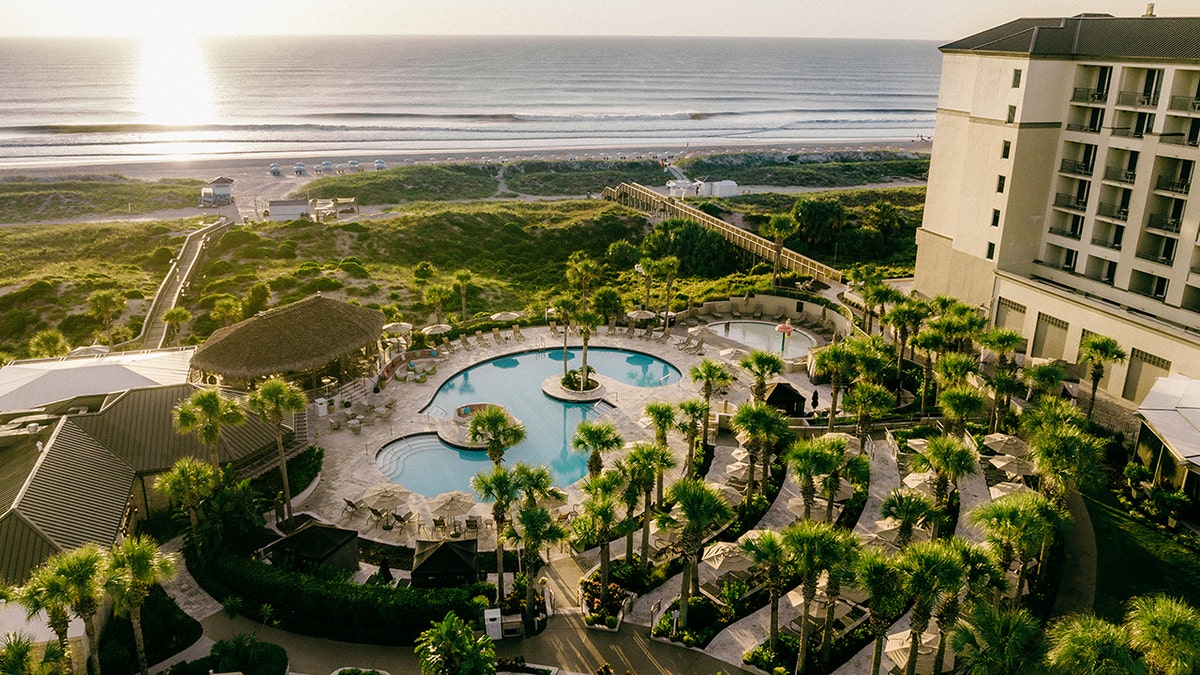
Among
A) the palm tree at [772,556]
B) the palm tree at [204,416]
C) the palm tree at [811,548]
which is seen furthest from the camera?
the palm tree at [204,416]

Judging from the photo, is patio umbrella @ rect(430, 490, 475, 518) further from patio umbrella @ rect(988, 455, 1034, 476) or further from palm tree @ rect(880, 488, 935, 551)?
patio umbrella @ rect(988, 455, 1034, 476)

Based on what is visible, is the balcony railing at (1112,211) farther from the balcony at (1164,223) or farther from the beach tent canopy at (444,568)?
the beach tent canopy at (444,568)

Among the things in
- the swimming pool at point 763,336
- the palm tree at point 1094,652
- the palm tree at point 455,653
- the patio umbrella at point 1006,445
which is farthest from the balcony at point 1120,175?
the palm tree at point 455,653

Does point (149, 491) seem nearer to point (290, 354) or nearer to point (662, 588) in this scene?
point (290, 354)

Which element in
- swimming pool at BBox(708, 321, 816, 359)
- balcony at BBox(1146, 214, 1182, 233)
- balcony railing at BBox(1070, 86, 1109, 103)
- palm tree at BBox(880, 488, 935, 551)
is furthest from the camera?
swimming pool at BBox(708, 321, 816, 359)

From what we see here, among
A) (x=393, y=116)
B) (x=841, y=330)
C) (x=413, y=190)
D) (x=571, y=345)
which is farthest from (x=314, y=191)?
(x=393, y=116)

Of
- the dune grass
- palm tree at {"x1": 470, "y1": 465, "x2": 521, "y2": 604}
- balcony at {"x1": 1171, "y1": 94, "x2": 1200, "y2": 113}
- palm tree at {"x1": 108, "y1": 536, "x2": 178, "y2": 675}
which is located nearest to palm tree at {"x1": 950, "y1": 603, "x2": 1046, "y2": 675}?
palm tree at {"x1": 470, "y1": 465, "x2": 521, "y2": 604}

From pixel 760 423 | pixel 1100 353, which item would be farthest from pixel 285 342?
pixel 1100 353
